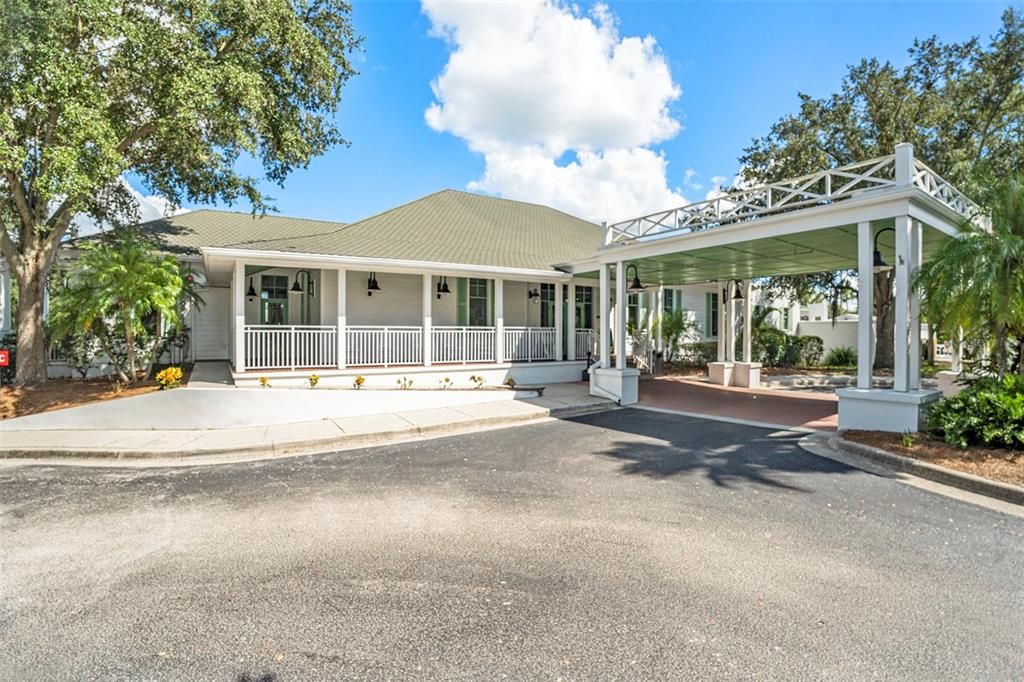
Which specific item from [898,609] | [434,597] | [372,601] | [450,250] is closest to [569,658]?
[434,597]

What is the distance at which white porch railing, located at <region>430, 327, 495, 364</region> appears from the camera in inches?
502

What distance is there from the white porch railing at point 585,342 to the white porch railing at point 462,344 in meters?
3.28

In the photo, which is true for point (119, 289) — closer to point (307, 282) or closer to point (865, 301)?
point (307, 282)

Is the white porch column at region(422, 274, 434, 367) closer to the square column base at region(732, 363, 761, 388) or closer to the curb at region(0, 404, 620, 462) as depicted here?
the curb at region(0, 404, 620, 462)

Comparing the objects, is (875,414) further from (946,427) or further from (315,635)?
(315,635)

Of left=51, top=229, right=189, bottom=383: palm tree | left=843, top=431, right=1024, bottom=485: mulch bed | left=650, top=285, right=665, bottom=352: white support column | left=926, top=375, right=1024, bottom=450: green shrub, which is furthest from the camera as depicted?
left=650, top=285, right=665, bottom=352: white support column

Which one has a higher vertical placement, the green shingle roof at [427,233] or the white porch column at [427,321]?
the green shingle roof at [427,233]

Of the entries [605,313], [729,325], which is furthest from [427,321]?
[729,325]

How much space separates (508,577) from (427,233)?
12001 mm

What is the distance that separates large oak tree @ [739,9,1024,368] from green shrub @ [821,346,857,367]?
70.0 inches

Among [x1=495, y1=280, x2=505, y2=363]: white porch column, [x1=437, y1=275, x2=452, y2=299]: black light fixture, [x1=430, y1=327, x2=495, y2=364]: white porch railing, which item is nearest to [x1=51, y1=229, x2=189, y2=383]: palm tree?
[x1=430, y1=327, x2=495, y2=364]: white porch railing

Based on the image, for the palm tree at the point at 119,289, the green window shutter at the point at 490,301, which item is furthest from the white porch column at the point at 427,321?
the palm tree at the point at 119,289

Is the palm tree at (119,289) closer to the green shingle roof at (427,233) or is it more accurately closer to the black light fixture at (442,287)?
the green shingle roof at (427,233)

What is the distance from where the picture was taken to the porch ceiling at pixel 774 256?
9.03m
